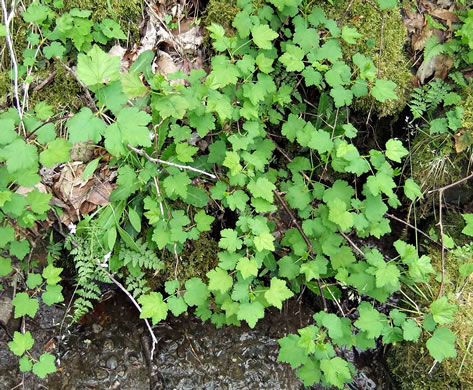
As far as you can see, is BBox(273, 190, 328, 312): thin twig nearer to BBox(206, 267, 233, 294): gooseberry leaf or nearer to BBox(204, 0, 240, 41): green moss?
BBox(206, 267, 233, 294): gooseberry leaf

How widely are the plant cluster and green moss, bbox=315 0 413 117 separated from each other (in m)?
0.13

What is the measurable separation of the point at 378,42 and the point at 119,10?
→ 1810 millimetres

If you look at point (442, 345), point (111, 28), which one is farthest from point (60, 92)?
point (442, 345)

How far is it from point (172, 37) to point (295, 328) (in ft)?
7.44

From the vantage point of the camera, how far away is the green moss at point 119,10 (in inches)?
107

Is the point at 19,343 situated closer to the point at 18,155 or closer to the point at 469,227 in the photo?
the point at 18,155

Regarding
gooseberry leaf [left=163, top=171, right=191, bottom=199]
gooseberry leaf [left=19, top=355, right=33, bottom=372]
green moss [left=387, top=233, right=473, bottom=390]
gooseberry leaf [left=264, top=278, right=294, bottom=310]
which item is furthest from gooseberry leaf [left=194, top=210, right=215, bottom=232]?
green moss [left=387, top=233, right=473, bottom=390]

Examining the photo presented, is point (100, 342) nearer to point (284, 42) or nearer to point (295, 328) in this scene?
point (295, 328)

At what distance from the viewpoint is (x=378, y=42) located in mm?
2973

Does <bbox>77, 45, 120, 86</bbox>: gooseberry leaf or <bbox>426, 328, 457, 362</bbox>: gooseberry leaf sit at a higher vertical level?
<bbox>77, 45, 120, 86</bbox>: gooseberry leaf

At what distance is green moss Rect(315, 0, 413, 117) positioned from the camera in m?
2.93

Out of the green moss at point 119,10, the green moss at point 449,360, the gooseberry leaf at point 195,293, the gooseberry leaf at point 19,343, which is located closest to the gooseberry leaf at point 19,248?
the gooseberry leaf at point 19,343

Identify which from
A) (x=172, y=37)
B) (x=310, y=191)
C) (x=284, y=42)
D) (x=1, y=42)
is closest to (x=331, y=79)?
(x=284, y=42)

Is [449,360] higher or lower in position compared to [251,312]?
lower
